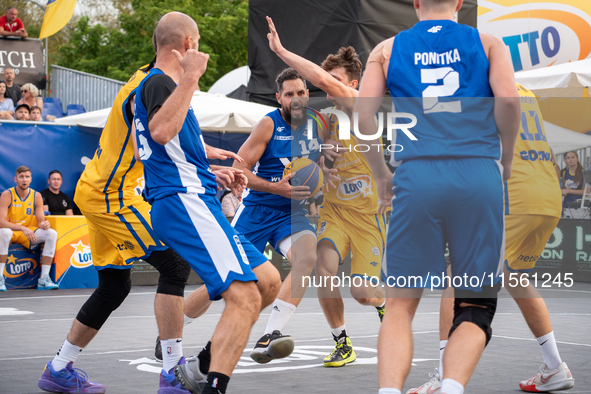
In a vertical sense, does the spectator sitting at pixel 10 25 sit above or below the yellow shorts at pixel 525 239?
above

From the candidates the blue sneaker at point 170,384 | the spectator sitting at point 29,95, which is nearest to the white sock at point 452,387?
the blue sneaker at point 170,384

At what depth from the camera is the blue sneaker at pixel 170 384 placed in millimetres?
3998

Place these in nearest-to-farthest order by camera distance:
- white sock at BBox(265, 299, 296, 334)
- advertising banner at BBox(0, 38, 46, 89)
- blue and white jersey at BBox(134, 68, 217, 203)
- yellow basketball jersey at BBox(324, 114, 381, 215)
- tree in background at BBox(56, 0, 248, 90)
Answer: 1. blue and white jersey at BBox(134, 68, 217, 203)
2. white sock at BBox(265, 299, 296, 334)
3. yellow basketball jersey at BBox(324, 114, 381, 215)
4. advertising banner at BBox(0, 38, 46, 89)
5. tree in background at BBox(56, 0, 248, 90)

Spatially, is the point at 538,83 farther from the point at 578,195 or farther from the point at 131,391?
the point at 131,391

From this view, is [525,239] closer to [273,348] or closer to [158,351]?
[273,348]

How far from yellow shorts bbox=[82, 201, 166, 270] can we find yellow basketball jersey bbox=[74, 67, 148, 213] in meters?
0.06

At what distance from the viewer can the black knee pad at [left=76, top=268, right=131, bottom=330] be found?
432 cm

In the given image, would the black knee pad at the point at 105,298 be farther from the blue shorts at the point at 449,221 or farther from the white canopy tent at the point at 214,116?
the white canopy tent at the point at 214,116

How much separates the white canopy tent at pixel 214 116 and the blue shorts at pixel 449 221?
9.94 meters

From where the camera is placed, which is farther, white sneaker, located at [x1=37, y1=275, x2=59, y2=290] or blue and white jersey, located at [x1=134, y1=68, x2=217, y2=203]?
white sneaker, located at [x1=37, y1=275, x2=59, y2=290]

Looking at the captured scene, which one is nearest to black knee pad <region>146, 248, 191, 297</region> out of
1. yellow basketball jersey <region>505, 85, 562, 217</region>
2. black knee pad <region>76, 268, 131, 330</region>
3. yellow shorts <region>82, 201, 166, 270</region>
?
yellow shorts <region>82, 201, 166, 270</region>

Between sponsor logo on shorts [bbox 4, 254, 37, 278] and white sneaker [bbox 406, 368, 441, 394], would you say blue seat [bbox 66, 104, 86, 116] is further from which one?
white sneaker [bbox 406, 368, 441, 394]

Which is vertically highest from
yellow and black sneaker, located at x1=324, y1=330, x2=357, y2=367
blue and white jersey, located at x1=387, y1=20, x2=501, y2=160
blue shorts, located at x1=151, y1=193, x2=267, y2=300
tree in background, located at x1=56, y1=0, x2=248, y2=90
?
tree in background, located at x1=56, y1=0, x2=248, y2=90

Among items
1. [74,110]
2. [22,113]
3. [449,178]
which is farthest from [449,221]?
[74,110]
